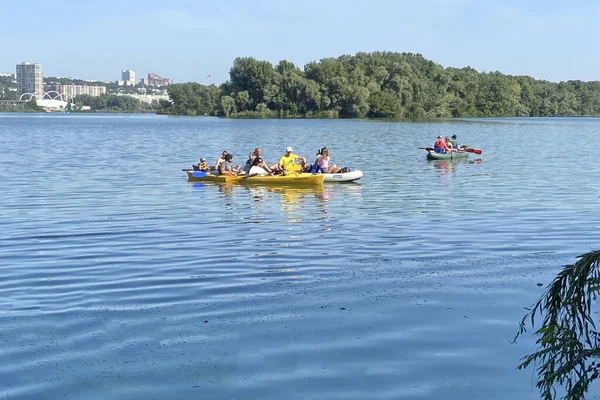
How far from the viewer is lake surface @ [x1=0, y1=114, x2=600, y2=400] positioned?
7.44 metres

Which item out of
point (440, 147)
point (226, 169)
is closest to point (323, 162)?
point (226, 169)

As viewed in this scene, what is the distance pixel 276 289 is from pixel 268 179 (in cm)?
1460

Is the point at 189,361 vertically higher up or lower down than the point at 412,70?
lower down

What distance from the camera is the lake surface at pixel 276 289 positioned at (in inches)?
293

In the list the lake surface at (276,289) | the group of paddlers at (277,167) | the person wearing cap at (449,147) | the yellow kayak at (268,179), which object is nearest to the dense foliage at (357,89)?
the person wearing cap at (449,147)

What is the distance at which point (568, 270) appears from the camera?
3.71 metres

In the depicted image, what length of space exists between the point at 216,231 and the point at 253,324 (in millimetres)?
6886

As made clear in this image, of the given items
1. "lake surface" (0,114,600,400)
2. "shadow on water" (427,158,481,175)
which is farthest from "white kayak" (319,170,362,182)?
"shadow on water" (427,158,481,175)

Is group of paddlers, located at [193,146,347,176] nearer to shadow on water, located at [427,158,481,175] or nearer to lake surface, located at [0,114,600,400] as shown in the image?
lake surface, located at [0,114,600,400]

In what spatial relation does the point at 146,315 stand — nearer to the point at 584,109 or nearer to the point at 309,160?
the point at 309,160

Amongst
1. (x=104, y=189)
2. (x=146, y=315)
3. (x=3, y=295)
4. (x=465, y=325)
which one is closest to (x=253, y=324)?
(x=146, y=315)

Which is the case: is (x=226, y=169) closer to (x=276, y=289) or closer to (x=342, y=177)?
(x=342, y=177)

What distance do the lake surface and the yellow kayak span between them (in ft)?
4.74

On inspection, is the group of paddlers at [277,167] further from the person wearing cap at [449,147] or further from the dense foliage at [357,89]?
the dense foliage at [357,89]
